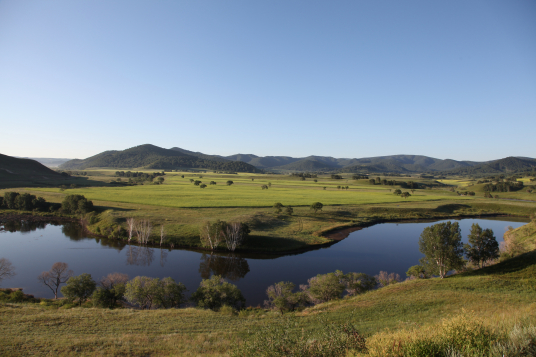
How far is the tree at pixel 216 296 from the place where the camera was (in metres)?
24.9

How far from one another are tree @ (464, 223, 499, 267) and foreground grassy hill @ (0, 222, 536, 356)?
184 inches

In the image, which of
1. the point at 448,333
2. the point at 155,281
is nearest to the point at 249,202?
the point at 155,281

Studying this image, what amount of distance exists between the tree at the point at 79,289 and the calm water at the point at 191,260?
6.45 m

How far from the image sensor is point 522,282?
813 inches

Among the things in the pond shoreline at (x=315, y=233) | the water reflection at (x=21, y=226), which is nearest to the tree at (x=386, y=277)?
the pond shoreline at (x=315, y=233)

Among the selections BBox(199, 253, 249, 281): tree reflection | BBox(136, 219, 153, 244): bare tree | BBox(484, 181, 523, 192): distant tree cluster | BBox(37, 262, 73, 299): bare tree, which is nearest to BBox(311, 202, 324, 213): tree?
BBox(199, 253, 249, 281): tree reflection

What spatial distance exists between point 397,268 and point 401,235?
70.4ft

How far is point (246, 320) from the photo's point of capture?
1988 cm

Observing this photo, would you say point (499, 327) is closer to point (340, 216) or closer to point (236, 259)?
point (236, 259)

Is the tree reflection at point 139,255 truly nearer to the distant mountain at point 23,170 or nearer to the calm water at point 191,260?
the calm water at point 191,260

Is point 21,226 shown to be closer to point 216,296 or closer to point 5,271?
→ point 5,271

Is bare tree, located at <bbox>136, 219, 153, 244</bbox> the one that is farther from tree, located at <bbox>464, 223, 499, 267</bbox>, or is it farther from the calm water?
tree, located at <bbox>464, 223, 499, 267</bbox>

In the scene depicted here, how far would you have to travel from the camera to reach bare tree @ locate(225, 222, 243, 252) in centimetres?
4462

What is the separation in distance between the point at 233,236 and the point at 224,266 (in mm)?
6735
